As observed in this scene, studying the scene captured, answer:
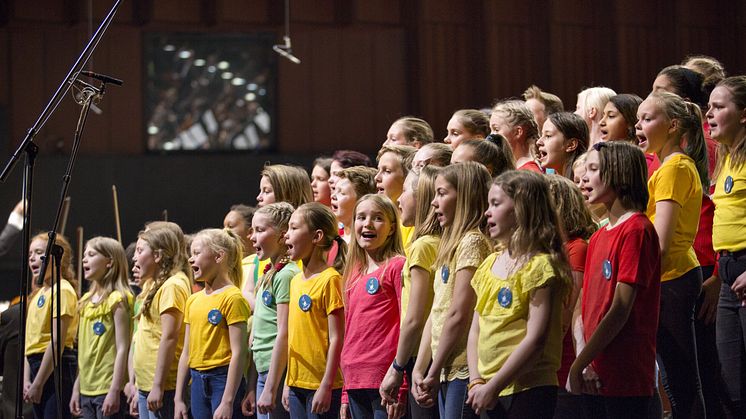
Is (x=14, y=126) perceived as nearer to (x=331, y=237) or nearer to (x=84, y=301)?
(x=84, y=301)

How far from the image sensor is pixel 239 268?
3598 mm

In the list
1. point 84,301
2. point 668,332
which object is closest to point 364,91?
point 84,301

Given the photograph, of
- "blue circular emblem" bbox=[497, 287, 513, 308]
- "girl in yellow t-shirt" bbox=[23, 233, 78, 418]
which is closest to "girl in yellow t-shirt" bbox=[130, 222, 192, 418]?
"girl in yellow t-shirt" bbox=[23, 233, 78, 418]

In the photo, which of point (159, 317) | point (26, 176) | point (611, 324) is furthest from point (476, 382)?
point (159, 317)

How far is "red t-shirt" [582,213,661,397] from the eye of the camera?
221cm

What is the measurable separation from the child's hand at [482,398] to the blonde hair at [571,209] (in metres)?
0.55

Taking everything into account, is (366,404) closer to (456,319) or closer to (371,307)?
(371,307)

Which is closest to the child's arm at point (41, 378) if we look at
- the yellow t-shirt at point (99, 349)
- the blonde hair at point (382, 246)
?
the yellow t-shirt at point (99, 349)

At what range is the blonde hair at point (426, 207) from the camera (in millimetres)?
2654

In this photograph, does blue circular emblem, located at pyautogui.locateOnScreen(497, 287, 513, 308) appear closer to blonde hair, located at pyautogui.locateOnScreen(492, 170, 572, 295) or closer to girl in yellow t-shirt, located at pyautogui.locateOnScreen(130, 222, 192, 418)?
blonde hair, located at pyautogui.locateOnScreen(492, 170, 572, 295)

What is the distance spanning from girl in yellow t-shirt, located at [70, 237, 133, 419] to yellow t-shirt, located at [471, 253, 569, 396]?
6.82 ft

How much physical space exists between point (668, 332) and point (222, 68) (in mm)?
5160

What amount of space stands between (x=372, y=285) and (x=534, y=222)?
Answer: 2.17 feet

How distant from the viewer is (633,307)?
2227 mm
